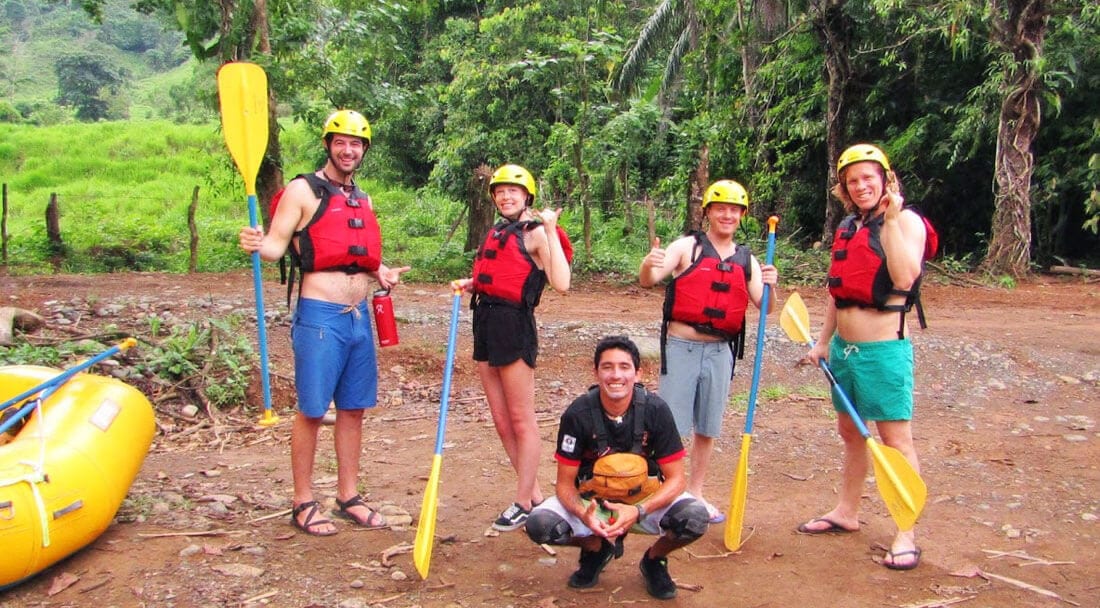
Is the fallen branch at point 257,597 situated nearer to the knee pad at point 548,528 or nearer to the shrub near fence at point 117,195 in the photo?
the knee pad at point 548,528

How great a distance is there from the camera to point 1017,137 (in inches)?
469

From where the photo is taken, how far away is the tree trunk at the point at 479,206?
11226 millimetres

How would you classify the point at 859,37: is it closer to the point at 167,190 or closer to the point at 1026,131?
the point at 1026,131

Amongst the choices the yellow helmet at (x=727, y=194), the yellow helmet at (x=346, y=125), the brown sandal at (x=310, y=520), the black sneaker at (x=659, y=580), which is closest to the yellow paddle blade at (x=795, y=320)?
the yellow helmet at (x=727, y=194)

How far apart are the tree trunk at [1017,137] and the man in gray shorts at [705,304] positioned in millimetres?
9426

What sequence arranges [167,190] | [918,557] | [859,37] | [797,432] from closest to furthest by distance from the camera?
[918,557], [797,432], [859,37], [167,190]

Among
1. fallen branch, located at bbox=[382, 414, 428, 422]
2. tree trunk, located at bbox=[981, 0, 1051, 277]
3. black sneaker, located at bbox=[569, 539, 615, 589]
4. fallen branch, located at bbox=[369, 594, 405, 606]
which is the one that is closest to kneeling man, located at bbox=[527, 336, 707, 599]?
black sneaker, located at bbox=[569, 539, 615, 589]

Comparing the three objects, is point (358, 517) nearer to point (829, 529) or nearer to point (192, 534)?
point (192, 534)

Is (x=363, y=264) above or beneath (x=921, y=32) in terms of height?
beneath

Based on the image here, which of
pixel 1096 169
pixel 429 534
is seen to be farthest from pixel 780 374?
pixel 1096 169

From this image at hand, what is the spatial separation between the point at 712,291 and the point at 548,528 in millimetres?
1337

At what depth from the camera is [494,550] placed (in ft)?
13.1

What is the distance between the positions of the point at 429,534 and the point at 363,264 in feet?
4.08

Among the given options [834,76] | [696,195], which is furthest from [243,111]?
[834,76]
